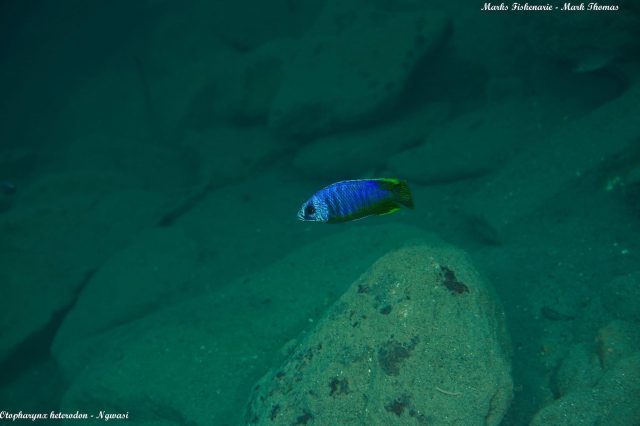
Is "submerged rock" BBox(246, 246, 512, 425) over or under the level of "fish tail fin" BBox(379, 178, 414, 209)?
under

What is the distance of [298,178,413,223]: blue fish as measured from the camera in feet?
7.55

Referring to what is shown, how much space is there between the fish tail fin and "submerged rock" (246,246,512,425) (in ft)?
4.44

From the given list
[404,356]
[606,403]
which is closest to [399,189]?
[404,356]

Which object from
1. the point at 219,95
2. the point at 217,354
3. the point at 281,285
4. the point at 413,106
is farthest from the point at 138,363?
the point at 219,95

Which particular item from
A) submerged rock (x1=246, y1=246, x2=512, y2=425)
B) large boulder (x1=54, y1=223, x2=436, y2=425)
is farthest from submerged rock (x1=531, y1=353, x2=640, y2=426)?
large boulder (x1=54, y1=223, x2=436, y2=425)

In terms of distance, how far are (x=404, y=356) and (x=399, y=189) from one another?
158cm

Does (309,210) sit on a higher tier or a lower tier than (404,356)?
higher

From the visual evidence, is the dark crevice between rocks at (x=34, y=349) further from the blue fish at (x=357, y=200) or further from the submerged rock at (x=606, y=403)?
the submerged rock at (x=606, y=403)

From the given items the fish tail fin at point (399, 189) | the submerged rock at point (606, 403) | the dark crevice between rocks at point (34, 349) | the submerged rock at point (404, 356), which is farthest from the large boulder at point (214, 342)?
the fish tail fin at point (399, 189)

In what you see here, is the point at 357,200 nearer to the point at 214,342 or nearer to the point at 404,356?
the point at 404,356

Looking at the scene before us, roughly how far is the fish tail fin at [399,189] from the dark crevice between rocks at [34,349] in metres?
8.23

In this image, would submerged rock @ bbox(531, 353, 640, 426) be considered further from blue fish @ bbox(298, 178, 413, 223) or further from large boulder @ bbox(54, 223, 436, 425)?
large boulder @ bbox(54, 223, 436, 425)

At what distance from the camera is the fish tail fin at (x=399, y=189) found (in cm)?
228

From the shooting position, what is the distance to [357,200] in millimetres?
2324
